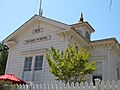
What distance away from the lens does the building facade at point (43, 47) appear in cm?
1478

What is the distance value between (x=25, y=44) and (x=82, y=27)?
568cm

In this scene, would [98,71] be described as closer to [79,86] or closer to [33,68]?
[33,68]

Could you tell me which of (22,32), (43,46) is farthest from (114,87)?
(22,32)

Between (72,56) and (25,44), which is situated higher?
(25,44)

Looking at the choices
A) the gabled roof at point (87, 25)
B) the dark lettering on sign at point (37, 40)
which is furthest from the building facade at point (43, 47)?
the gabled roof at point (87, 25)

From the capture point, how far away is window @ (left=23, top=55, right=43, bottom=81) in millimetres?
15109

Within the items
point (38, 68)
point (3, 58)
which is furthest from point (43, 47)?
point (3, 58)

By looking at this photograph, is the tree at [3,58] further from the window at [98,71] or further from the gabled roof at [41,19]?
the window at [98,71]

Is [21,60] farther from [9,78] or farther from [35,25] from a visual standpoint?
[9,78]

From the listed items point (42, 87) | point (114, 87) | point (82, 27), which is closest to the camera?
point (114, 87)

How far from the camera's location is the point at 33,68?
50.6 feet

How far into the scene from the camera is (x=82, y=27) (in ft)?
62.8

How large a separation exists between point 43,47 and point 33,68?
5.73ft

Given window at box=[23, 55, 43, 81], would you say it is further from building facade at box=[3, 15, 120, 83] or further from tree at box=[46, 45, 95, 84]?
tree at box=[46, 45, 95, 84]
